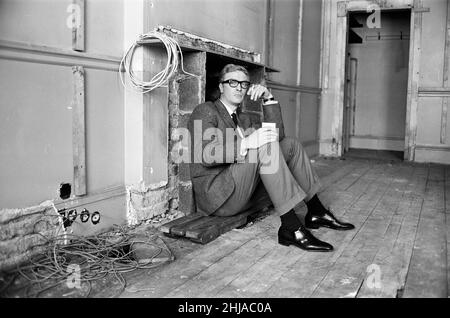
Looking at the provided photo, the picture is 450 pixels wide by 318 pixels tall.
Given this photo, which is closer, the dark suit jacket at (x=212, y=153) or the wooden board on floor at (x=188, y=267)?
the wooden board on floor at (x=188, y=267)

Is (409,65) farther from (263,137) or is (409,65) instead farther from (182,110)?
(263,137)

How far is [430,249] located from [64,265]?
7.04 feet

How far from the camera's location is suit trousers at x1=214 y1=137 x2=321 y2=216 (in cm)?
267

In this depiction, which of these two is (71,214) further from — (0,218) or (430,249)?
(430,249)

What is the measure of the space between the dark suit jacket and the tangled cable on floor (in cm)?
46

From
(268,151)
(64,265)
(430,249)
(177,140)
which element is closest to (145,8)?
(177,140)

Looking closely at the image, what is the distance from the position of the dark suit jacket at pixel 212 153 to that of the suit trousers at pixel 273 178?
0.07 meters

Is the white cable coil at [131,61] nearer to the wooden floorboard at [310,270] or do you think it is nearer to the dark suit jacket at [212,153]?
the dark suit jacket at [212,153]

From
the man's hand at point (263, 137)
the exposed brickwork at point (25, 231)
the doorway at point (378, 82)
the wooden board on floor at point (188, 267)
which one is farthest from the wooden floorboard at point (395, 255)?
the doorway at point (378, 82)

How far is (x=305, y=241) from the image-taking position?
2.66m

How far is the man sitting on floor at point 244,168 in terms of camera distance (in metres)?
2.68

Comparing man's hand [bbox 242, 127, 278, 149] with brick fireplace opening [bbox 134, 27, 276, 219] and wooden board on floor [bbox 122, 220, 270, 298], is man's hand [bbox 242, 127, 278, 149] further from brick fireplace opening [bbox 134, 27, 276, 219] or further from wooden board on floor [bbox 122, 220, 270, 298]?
brick fireplace opening [bbox 134, 27, 276, 219]

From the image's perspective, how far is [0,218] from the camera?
2273 mm

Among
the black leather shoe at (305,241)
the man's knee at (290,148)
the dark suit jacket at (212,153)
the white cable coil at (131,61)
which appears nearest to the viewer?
the black leather shoe at (305,241)
